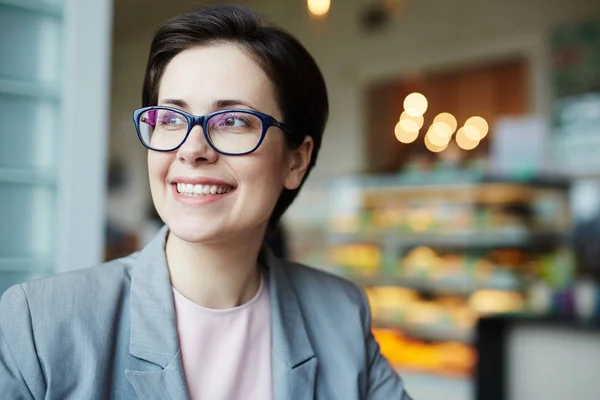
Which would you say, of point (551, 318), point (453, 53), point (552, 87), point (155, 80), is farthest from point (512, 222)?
point (155, 80)

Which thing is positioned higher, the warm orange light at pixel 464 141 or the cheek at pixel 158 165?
the warm orange light at pixel 464 141

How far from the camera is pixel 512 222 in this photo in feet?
14.3

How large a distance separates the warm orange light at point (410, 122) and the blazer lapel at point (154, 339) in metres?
5.94

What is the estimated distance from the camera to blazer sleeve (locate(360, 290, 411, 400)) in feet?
4.55

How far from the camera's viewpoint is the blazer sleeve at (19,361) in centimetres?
101

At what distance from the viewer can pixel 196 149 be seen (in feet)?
3.69

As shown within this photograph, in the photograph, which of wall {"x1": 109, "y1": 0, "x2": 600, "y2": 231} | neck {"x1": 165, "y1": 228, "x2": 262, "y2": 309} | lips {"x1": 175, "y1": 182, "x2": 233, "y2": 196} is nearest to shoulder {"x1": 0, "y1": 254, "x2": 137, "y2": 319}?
neck {"x1": 165, "y1": 228, "x2": 262, "y2": 309}

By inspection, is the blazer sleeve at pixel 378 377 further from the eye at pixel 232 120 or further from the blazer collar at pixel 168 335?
the eye at pixel 232 120

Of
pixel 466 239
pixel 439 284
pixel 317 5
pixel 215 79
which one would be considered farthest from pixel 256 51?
pixel 439 284

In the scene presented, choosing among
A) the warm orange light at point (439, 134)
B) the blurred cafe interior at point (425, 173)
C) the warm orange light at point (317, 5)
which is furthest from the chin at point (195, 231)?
the warm orange light at point (439, 134)

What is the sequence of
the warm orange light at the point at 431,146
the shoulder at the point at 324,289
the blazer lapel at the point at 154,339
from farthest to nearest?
the warm orange light at the point at 431,146, the shoulder at the point at 324,289, the blazer lapel at the point at 154,339

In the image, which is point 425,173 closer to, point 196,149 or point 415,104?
point 415,104

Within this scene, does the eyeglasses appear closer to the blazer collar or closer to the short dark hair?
the short dark hair

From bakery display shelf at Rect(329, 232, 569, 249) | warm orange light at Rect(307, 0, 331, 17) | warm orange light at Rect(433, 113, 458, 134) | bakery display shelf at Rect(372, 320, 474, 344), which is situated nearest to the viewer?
warm orange light at Rect(307, 0, 331, 17)
